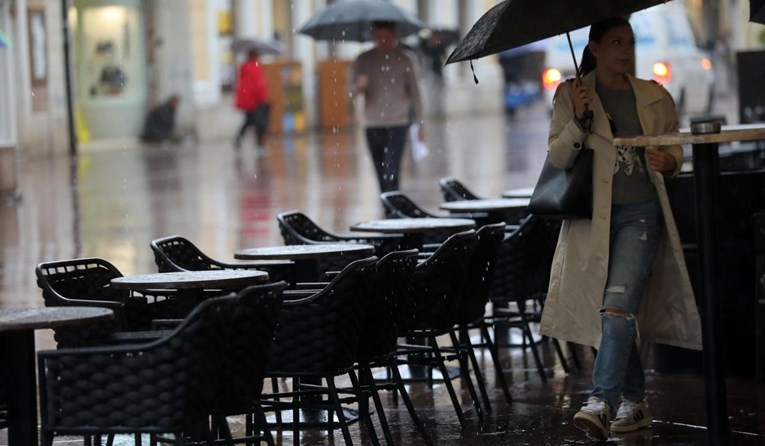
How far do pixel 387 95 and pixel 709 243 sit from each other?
Result: 813 cm

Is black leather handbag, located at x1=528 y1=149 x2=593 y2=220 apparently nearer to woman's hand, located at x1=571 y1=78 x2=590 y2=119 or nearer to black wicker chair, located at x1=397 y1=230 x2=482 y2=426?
woman's hand, located at x1=571 y1=78 x2=590 y2=119

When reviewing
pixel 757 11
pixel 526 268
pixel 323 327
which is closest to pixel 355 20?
pixel 526 268

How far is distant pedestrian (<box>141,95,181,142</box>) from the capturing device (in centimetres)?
3566

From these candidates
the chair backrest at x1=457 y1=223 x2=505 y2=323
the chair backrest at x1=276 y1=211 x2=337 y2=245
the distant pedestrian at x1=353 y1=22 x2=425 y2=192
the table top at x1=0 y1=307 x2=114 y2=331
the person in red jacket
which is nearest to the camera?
the table top at x1=0 y1=307 x2=114 y2=331

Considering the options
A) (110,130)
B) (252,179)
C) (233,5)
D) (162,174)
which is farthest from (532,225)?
(233,5)

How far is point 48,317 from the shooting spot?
206 inches

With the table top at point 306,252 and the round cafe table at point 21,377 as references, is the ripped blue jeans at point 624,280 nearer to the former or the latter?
the table top at point 306,252

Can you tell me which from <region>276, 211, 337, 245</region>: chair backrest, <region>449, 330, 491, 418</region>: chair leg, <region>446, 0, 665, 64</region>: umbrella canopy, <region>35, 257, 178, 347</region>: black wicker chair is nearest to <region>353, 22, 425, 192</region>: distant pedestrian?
<region>276, 211, 337, 245</region>: chair backrest

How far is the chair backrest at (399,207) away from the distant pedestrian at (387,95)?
11.7 feet

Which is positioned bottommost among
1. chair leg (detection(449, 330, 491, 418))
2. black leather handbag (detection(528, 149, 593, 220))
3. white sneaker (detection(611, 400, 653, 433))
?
white sneaker (detection(611, 400, 653, 433))

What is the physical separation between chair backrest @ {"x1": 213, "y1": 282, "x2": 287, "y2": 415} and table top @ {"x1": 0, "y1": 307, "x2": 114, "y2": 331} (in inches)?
16.1

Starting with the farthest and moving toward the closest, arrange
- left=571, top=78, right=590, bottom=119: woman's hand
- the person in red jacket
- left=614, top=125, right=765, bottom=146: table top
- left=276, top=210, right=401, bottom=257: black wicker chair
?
1. the person in red jacket
2. left=276, top=210, right=401, bottom=257: black wicker chair
3. left=571, top=78, right=590, bottom=119: woman's hand
4. left=614, top=125, right=765, bottom=146: table top

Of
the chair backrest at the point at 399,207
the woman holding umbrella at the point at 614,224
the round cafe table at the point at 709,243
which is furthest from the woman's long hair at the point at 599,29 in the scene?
the chair backrest at the point at 399,207

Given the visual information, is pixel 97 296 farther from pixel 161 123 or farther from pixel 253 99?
pixel 161 123
